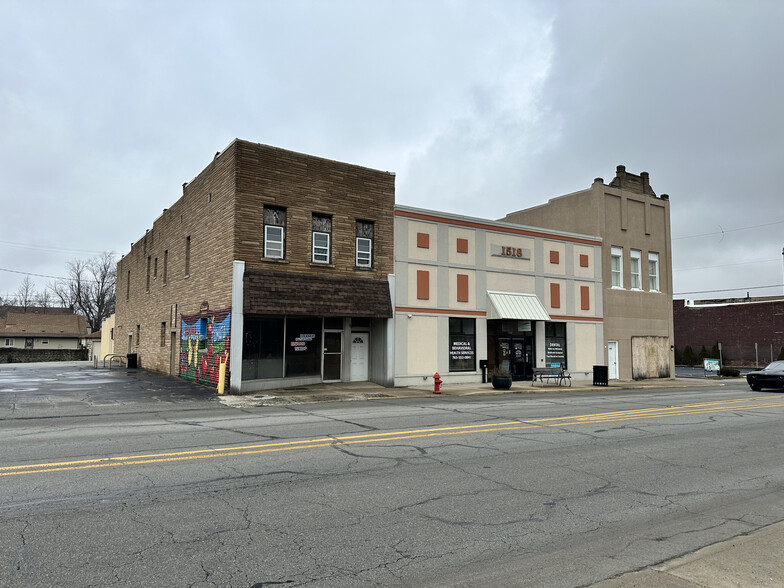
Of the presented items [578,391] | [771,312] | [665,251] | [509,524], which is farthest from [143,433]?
[771,312]

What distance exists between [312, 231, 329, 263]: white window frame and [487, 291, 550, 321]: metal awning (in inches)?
325

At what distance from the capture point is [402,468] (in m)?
7.80

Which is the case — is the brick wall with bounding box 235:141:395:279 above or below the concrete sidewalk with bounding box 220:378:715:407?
above

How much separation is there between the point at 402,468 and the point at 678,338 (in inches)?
2297

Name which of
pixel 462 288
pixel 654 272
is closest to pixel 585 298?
pixel 654 272

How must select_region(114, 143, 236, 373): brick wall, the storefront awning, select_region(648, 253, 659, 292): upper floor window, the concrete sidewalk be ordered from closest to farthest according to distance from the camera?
the concrete sidewalk → the storefront awning → select_region(114, 143, 236, 373): brick wall → select_region(648, 253, 659, 292): upper floor window

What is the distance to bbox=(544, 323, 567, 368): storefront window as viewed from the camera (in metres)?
27.9

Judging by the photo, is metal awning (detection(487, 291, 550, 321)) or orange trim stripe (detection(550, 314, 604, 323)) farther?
orange trim stripe (detection(550, 314, 604, 323))

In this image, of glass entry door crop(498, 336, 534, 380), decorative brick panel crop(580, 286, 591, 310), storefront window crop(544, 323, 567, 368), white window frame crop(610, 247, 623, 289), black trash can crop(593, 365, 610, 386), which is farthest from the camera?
white window frame crop(610, 247, 623, 289)

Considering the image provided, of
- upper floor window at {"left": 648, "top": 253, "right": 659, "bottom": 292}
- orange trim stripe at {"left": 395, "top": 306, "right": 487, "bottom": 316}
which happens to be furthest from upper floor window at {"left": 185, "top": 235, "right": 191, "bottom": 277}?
upper floor window at {"left": 648, "top": 253, "right": 659, "bottom": 292}

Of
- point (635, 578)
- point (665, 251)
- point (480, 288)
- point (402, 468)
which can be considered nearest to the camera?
point (635, 578)

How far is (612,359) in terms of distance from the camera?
30.8 m

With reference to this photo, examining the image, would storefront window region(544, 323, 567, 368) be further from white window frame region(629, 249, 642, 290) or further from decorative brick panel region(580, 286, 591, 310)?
white window frame region(629, 249, 642, 290)

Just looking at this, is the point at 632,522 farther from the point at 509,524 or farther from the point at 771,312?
the point at 771,312
